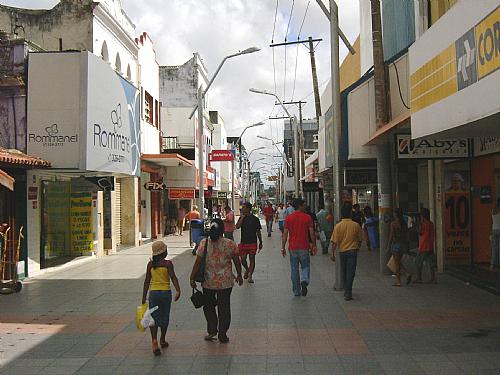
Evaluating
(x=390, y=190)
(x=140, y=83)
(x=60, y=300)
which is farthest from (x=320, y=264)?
(x=140, y=83)

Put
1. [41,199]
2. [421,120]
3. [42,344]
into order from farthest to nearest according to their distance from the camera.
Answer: [41,199] → [421,120] → [42,344]

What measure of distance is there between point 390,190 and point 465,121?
20.1 feet

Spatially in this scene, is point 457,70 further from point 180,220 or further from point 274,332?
point 180,220

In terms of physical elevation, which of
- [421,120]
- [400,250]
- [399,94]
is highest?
[399,94]

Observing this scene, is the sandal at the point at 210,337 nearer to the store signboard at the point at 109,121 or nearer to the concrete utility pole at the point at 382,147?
the concrete utility pole at the point at 382,147

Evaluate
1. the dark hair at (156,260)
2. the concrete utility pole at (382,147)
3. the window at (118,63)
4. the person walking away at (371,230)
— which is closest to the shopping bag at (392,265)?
the concrete utility pole at (382,147)

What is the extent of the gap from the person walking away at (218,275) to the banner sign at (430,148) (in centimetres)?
494

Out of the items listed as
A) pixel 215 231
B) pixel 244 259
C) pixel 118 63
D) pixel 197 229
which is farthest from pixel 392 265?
pixel 118 63

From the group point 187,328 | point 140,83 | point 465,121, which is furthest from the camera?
point 140,83

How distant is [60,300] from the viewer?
11180 mm

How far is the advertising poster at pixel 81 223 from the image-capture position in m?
18.4

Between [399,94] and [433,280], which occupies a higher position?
[399,94]

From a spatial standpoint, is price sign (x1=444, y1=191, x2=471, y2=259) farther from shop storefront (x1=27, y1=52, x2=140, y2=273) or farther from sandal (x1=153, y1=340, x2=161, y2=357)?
sandal (x1=153, y1=340, x2=161, y2=357)

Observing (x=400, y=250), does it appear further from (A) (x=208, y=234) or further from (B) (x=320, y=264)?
(A) (x=208, y=234)
